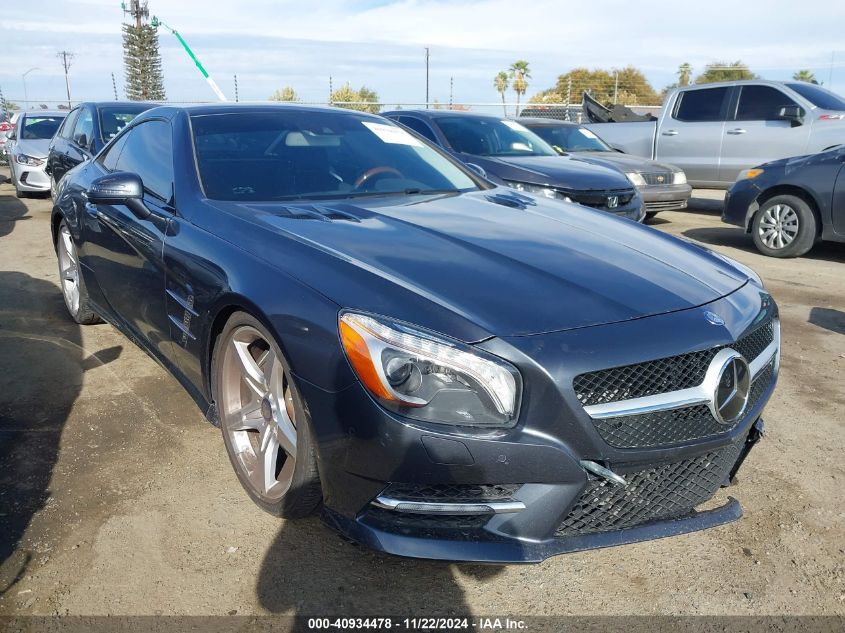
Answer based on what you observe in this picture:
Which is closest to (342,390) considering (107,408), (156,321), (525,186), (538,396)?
(538,396)

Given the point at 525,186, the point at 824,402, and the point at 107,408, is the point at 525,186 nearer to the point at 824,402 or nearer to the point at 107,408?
the point at 824,402

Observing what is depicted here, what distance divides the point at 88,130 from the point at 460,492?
309 inches

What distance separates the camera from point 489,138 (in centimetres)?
831

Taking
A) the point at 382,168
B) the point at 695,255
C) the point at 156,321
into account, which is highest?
the point at 382,168

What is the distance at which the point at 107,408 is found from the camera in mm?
3623

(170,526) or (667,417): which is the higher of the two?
(667,417)

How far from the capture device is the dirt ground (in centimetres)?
225

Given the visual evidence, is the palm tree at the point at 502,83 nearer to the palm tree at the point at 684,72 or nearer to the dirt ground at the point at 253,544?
the palm tree at the point at 684,72

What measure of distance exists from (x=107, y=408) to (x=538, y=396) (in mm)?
2502

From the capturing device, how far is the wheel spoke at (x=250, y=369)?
259cm

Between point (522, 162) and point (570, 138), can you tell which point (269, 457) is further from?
point (570, 138)

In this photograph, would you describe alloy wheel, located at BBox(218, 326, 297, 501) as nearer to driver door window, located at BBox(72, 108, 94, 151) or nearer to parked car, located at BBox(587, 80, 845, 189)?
driver door window, located at BBox(72, 108, 94, 151)

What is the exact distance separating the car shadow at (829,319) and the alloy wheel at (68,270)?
4953 millimetres

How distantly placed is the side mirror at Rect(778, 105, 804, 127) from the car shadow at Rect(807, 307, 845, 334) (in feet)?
17.7
